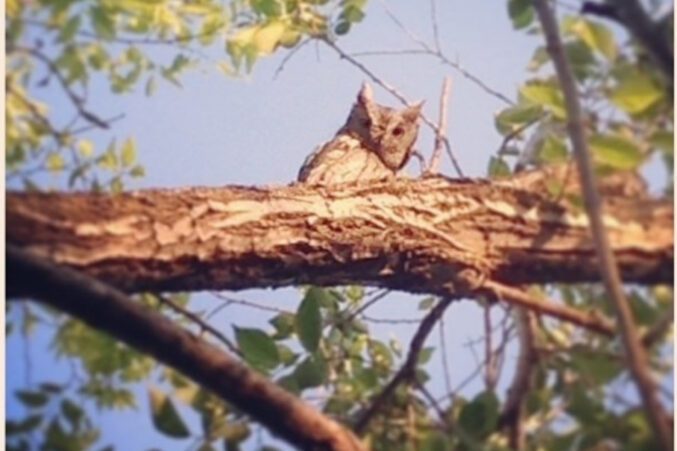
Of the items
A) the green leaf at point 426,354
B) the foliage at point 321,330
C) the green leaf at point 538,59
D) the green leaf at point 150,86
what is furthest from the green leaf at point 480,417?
the green leaf at point 150,86

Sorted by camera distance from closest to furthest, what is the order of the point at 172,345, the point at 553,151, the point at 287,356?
the point at 172,345 → the point at 553,151 → the point at 287,356

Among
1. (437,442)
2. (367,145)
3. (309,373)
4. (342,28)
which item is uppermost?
(342,28)

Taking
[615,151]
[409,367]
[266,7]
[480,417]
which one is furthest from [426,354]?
[266,7]

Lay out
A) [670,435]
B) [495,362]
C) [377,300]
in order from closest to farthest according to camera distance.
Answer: [670,435] → [495,362] → [377,300]

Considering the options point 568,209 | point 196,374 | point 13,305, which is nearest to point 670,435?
point 568,209

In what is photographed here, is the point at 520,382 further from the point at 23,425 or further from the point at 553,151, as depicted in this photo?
the point at 23,425

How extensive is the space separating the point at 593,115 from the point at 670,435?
196mm

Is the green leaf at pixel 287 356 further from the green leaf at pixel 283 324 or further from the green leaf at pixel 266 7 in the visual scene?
the green leaf at pixel 266 7

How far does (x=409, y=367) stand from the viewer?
0.75m

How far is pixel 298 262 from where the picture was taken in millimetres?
726

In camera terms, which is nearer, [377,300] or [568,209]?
[568,209]

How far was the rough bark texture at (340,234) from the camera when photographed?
0.60 m

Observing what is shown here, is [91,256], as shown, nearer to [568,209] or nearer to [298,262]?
[298,262]

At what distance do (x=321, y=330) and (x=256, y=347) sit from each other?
2.2 inches
